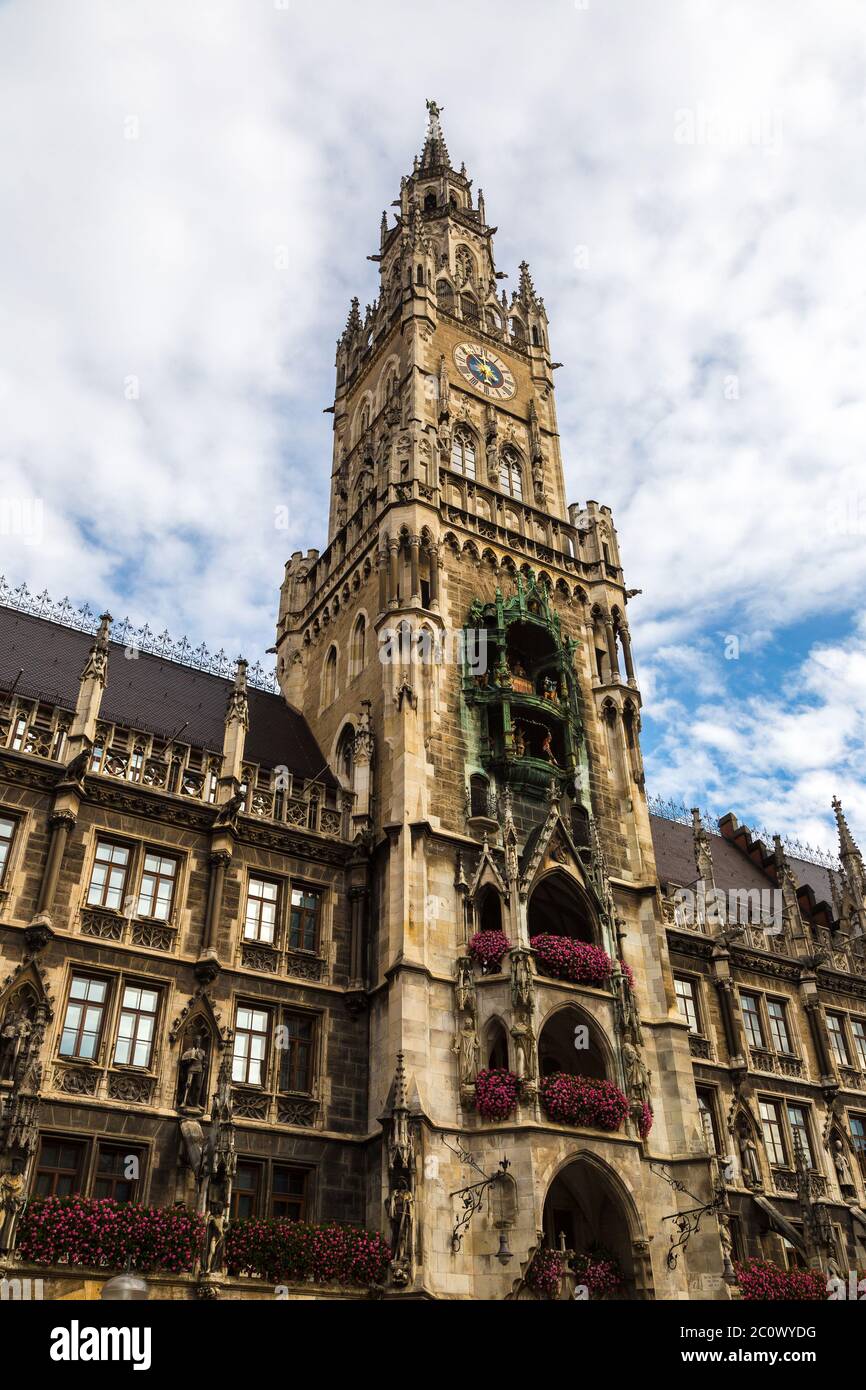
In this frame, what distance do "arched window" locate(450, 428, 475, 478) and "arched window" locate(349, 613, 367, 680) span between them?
6493mm

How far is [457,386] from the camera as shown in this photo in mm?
37781

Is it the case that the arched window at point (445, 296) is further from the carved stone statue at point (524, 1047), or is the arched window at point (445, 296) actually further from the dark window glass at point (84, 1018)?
the dark window glass at point (84, 1018)

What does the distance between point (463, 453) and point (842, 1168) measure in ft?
78.3

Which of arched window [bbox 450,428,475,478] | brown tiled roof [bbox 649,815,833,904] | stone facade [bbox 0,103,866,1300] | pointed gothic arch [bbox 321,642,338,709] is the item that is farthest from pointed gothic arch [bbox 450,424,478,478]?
brown tiled roof [bbox 649,815,833,904]

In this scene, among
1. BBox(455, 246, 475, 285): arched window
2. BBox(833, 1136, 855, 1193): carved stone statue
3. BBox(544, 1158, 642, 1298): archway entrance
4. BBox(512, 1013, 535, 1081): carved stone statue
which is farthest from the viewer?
BBox(455, 246, 475, 285): arched window

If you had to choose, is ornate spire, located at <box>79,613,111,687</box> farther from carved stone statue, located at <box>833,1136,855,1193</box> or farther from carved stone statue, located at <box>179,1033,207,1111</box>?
carved stone statue, located at <box>833,1136,855,1193</box>

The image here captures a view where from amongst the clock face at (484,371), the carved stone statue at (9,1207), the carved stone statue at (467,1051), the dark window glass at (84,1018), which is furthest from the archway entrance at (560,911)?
the clock face at (484,371)

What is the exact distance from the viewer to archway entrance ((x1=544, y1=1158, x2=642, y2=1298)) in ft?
76.2

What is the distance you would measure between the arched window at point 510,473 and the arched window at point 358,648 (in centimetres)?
758

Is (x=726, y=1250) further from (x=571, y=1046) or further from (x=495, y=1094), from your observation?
(x=495, y=1094)

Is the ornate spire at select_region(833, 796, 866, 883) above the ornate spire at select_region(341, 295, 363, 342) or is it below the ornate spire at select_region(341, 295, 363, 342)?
below

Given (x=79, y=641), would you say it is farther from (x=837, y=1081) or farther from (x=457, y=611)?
(x=837, y=1081)
